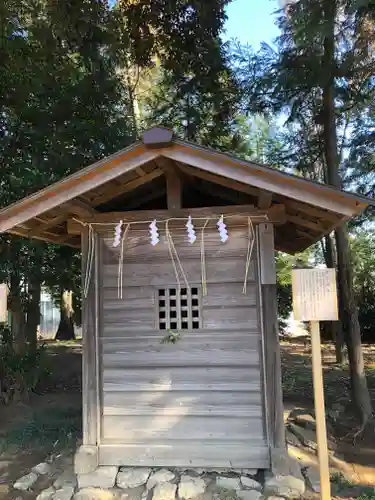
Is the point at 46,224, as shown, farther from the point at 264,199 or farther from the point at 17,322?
the point at 17,322

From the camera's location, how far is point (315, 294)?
13.6 ft

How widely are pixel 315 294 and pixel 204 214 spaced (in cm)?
176

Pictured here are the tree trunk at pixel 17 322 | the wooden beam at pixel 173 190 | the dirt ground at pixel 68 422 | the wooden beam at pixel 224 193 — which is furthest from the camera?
the tree trunk at pixel 17 322

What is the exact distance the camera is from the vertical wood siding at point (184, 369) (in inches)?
201

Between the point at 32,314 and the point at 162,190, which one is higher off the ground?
the point at 162,190

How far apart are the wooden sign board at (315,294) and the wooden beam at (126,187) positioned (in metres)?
2.25

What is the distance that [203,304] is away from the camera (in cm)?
530

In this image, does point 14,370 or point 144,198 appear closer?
point 144,198

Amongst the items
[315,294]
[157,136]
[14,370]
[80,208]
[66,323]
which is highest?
[157,136]

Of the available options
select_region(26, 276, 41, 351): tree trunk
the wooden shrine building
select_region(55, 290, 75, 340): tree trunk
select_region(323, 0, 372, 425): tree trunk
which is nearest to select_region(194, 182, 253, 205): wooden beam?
the wooden shrine building

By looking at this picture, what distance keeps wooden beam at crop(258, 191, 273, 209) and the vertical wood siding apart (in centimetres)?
41

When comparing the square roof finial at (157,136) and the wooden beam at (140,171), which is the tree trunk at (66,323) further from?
the square roof finial at (157,136)

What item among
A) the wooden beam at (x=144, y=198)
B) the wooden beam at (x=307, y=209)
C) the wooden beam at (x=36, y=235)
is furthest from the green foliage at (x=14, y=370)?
the wooden beam at (x=307, y=209)

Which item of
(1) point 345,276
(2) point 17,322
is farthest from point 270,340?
(2) point 17,322
